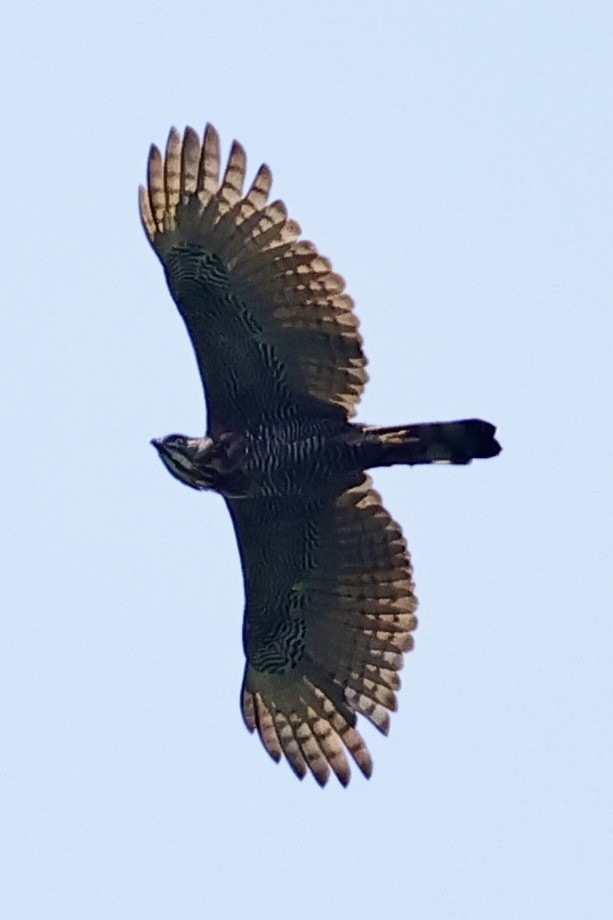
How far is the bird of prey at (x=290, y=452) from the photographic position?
53.9 ft

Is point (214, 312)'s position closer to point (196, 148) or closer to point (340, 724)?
point (196, 148)

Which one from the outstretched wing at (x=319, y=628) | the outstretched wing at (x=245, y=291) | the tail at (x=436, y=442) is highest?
the outstretched wing at (x=245, y=291)

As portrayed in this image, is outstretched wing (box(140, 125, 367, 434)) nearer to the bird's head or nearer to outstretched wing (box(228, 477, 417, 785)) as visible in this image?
the bird's head

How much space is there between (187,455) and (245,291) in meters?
1.20

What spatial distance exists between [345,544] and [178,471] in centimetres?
148

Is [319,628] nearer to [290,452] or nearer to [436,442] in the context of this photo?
[290,452]

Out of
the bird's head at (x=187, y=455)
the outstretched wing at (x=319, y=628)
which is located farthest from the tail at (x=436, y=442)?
the bird's head at (x=187, y=455)

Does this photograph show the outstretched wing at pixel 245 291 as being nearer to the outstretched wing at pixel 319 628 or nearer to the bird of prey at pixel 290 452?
the bird of prey at pixel 290 452

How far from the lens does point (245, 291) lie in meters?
16.6

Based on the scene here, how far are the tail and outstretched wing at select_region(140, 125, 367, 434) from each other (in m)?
0.40

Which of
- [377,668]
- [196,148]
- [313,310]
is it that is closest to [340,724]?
[377,668]

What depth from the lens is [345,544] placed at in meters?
17.5

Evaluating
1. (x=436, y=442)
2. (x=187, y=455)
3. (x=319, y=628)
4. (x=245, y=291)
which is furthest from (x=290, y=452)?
(x=319, y=628)

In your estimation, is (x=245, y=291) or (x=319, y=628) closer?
(x=245, y=291)
